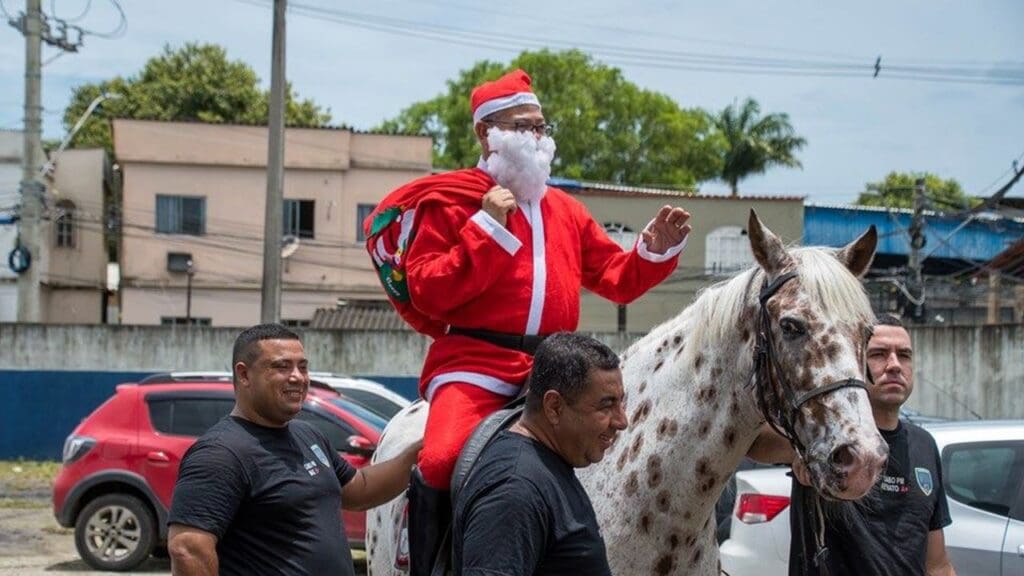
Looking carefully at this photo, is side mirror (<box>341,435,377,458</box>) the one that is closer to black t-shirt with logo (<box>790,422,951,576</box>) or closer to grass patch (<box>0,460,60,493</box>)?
black t-shirt with logo (<box>790,422,951,576</box>)

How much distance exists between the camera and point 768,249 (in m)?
4.05

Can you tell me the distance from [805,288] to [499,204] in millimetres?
1052

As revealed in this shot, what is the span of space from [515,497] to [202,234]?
3738cm

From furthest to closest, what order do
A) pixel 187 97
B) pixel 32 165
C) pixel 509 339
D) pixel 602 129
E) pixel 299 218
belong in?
1. pixel 602 129
2. pixel 187 97
3. pixel 299 218
4. pixel 32 165
5. pixel 509 339

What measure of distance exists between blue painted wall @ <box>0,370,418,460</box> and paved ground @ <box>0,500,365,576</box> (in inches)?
247

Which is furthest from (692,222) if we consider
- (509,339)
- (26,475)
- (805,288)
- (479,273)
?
(805,288)

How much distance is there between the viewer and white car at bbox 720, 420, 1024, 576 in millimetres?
6930

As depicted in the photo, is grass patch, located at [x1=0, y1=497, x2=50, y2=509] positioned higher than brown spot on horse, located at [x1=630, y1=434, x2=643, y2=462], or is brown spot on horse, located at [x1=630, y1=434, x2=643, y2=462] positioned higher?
brown spot on horse, located at [x1=630, y1=434, x2=643, y2=462]

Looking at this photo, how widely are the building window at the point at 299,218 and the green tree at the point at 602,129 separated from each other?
16.0 m

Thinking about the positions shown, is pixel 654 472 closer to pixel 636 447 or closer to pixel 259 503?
pixel 636 447

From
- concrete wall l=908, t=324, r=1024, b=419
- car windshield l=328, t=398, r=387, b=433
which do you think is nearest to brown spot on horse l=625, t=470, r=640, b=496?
car windshield l=328, t=398, r=387, b=433

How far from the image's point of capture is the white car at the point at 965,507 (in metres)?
6.93

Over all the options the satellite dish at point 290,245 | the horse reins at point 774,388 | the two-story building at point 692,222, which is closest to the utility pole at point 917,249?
the two-story building at point 692,222

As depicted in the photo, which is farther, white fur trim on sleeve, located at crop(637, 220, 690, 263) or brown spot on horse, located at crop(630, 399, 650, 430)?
white fur trim on sleeve, located at crop(637, 220, 690, 263)
